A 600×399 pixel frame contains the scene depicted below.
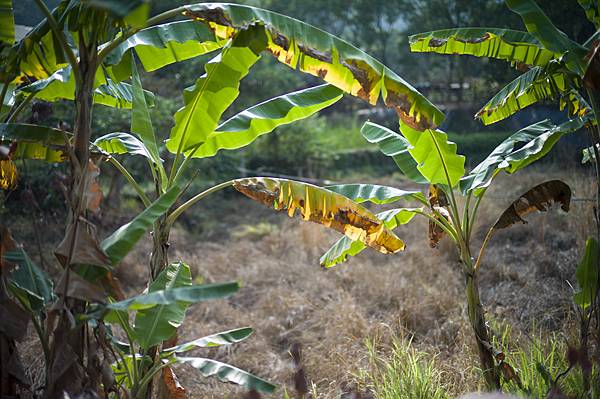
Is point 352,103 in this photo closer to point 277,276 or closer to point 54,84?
point 277,276

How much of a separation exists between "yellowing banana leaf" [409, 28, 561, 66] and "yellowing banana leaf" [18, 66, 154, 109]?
169 centimetres

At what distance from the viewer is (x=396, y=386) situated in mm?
3068

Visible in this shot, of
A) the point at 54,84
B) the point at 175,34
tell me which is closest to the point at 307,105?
the point at 175,34

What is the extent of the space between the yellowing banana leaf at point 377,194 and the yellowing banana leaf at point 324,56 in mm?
611

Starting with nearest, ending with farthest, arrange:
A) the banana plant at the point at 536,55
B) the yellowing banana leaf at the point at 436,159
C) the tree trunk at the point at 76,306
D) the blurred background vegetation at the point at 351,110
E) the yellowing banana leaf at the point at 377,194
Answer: the tree trunk at the point at 76,306, the banana plant at the point at 536,55, the yellowing banana leaf at the point at 436,159, the yellowing banana leaf at the point at 377,194, the blurred background vegetation at the point at 351,110

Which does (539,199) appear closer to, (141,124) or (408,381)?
(408,381)

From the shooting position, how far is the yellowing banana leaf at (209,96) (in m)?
2.74

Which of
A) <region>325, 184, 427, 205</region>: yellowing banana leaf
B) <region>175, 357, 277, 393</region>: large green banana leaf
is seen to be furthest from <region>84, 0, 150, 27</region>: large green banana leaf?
<region>325, 184, 427, 205</region>: yellowing banana leaf

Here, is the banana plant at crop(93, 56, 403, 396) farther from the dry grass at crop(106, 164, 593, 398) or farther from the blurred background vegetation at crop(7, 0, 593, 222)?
the blurred background vegetation at crop(7, 0, 593, 222)

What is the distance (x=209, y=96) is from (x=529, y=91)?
200 cm

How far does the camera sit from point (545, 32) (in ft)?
9.28

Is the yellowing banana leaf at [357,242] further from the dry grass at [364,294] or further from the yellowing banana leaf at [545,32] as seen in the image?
the yellowing banana leaf at [545,32]

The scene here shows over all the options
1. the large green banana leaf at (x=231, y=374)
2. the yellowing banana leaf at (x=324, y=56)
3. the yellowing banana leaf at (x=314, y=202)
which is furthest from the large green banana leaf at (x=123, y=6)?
the large green banana leaf at (x=231, y=374)

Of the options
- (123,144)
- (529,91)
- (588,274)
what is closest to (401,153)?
(529,91)
